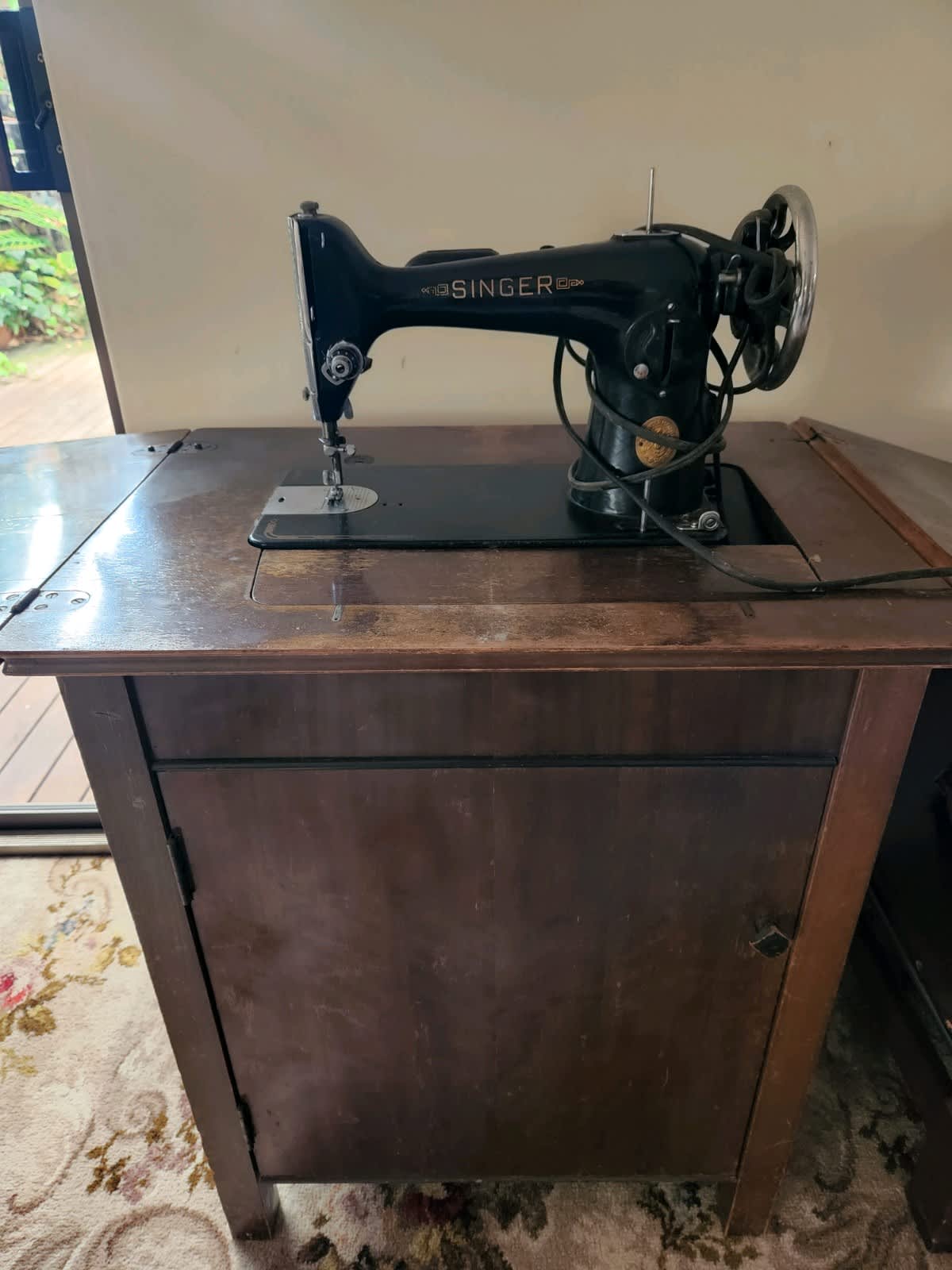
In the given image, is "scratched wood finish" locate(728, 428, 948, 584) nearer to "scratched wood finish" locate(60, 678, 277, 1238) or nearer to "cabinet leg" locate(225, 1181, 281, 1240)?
"scratched wood finish" locate(60, 678, 277, 1238)

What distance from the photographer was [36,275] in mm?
1459

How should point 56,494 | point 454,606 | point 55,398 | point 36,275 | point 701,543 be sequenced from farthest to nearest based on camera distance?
point 55,398, point 36,275, point 56,494, point 701,543, point 454,606

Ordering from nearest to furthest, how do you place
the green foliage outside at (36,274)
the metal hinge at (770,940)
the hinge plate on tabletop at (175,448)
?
the metal hinge at (770,940) < the hinge plate on tabletop at (175,448) < the green foliage outside at (36,274)

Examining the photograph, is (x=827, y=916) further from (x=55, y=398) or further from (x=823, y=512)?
(x=55, y=398)

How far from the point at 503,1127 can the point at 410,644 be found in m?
0.74

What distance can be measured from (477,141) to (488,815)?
2.94 feet

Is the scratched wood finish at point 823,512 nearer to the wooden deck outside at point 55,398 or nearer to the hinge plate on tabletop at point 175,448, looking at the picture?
Result: the hinge plate on tabletop at point 175,448

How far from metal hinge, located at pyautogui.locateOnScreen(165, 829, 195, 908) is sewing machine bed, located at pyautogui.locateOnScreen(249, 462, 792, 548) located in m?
0.31

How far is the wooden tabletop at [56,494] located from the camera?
0.87 meters

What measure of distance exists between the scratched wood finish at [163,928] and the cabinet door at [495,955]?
24mm

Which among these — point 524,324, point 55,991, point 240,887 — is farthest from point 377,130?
point 55,991

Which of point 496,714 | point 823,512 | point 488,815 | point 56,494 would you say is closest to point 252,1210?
point 488,815

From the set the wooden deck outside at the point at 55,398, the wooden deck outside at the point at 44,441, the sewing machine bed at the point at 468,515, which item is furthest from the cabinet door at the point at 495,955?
the wooden deck outside at the point at 55,398

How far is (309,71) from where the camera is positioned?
44.6 inches
